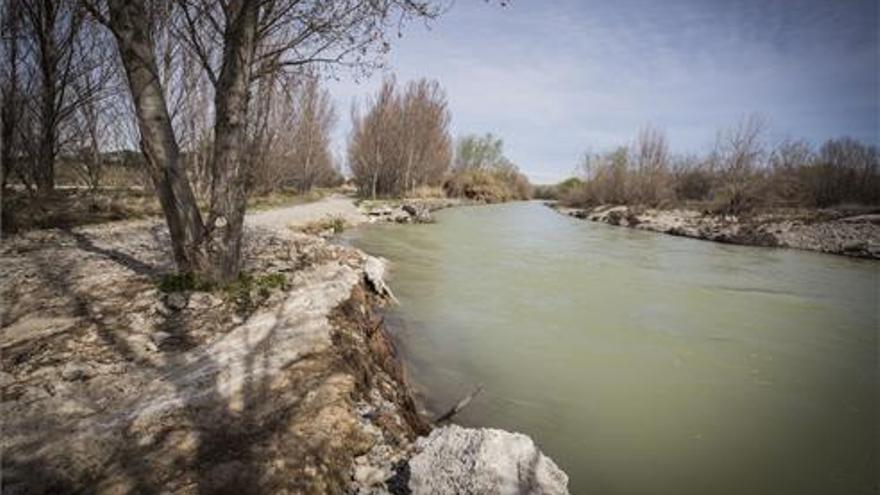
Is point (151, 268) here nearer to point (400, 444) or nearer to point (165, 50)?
point (400, 444)

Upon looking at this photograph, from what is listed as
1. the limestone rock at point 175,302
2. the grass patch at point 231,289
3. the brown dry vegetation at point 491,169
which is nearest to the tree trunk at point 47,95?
the grass patch at point 231,289

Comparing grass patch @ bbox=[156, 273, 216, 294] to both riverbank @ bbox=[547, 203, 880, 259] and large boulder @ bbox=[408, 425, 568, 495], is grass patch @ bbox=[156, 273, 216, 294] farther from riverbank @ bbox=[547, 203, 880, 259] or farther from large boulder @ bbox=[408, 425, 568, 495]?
riverbank @ bbox=[547, 203, 880, 259]

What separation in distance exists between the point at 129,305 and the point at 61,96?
809cm

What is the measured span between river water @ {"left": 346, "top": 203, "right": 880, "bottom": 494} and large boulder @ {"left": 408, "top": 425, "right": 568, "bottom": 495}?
3.60 ft

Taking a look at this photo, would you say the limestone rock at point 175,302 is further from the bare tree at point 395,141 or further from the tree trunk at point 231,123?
the bare tree at point 395,141

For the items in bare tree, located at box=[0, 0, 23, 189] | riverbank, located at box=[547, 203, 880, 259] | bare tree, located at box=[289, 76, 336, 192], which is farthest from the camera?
bare tree, located at box=[289, 76, 336, 192]

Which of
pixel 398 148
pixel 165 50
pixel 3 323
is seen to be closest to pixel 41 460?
pixel 3 323

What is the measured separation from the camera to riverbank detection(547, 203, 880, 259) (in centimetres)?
1756

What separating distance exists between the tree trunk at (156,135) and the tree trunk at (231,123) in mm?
237

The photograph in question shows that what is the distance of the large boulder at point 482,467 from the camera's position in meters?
2.32

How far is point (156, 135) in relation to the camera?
15.0 feet

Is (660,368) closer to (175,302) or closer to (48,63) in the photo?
(175,302)

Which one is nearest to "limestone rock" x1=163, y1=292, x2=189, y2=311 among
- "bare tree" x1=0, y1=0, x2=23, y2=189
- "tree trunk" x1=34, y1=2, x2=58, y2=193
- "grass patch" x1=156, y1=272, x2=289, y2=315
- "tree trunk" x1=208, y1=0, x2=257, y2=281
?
"grass patch" x1=156, y1=272, x2=289, y2=315

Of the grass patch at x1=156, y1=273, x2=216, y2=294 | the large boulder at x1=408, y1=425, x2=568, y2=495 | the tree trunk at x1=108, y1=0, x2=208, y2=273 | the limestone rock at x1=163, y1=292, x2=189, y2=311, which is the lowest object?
the large boulder at x1=408, y1=425, x2=568, y2=495
